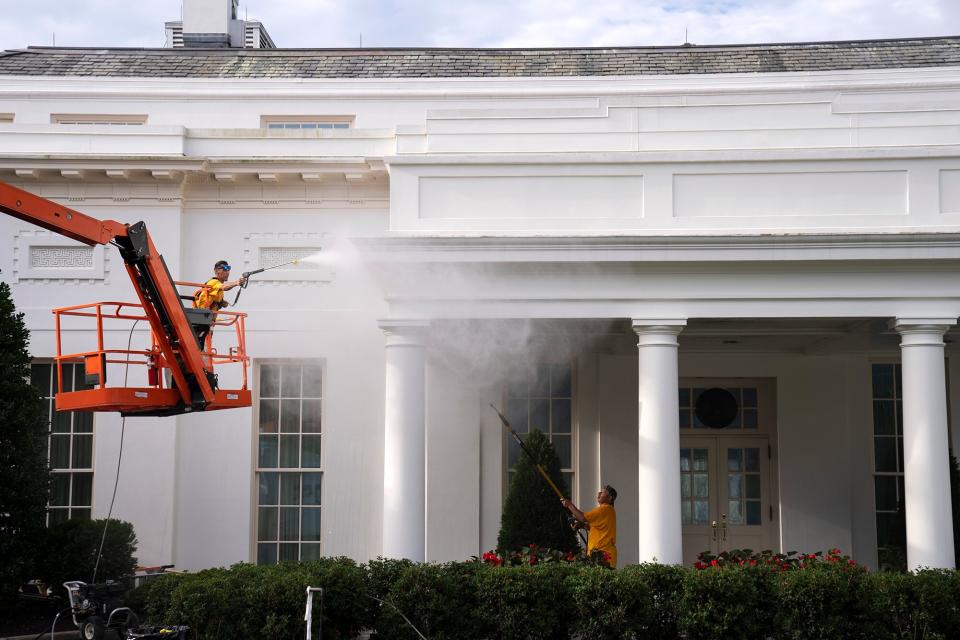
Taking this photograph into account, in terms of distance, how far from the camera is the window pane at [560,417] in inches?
685

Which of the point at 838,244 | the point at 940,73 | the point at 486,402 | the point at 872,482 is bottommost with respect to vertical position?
the point at 872,482

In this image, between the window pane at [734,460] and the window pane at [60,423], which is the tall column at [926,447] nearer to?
the window pane at [734,460]

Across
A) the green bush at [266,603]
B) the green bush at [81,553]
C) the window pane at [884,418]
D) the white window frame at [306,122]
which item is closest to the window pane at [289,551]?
the green bush at [81,553]

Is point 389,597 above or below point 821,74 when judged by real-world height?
below

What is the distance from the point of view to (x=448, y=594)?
12.4 m

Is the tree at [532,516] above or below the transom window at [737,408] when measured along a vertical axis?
below

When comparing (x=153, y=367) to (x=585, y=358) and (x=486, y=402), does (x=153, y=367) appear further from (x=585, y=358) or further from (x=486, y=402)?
(x=585, y=358)

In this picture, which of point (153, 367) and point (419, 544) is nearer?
point (153, 367)

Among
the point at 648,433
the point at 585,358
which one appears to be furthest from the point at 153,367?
the point at 585,358

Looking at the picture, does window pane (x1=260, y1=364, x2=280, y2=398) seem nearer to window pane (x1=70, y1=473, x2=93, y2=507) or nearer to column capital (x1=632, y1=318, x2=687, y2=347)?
window pane (x1=70, y1=473, x2=93, y2=507)

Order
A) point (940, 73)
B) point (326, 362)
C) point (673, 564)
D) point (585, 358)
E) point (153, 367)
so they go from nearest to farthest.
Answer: point (153, 367) < point (673, 564) < point (326, 362) < point (585, 358) < point (940, 73)

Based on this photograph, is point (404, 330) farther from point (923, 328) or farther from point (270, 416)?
point (923, 328)

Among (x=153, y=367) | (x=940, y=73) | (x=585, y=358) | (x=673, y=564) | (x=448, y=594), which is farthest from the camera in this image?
(x=940, y=73)

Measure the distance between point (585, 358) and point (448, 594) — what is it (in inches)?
238
